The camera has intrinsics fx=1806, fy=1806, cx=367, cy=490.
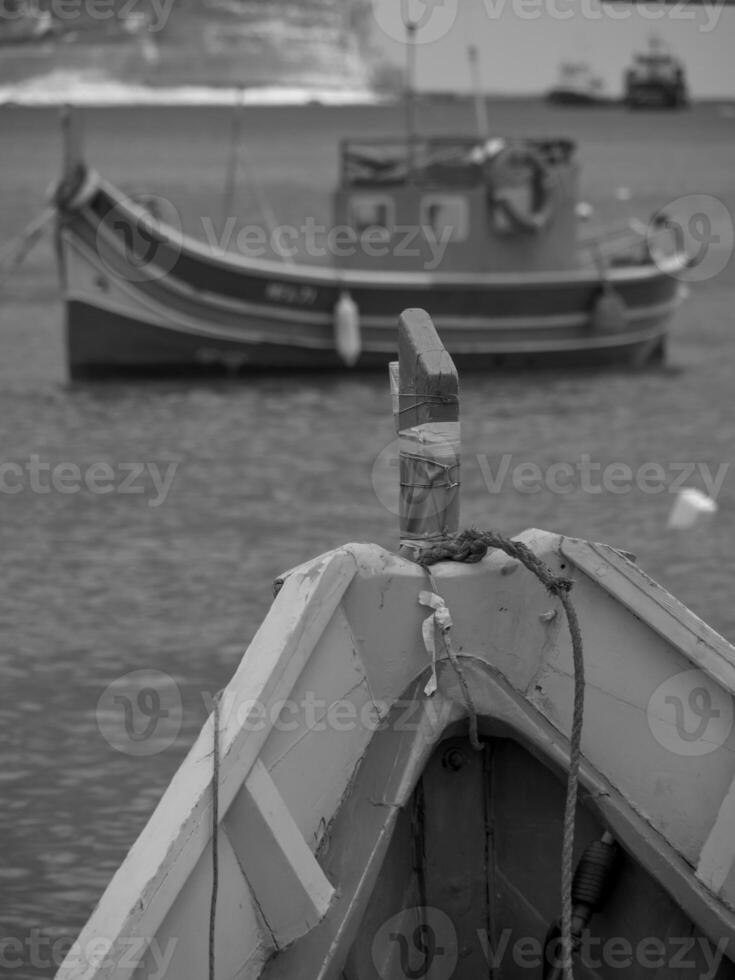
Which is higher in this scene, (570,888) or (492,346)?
(570,888)

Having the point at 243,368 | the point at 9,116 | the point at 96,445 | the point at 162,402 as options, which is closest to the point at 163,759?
the point at 96,445

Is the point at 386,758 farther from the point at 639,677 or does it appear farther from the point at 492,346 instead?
the point at 492,346

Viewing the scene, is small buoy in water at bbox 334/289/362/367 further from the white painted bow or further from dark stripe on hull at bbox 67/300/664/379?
the white painted bow

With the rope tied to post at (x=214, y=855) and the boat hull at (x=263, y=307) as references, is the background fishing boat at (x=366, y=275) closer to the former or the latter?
the boat hull at (x=263, y=307)

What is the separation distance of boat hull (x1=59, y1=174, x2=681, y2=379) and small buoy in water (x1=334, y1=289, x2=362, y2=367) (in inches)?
2.3

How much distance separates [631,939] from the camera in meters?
4.16

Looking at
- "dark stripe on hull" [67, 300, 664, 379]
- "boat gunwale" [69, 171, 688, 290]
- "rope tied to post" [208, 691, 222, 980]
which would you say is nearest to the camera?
"rope tied to post" [208, 691, 222, 980]

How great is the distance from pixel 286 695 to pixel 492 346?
54.3 feet

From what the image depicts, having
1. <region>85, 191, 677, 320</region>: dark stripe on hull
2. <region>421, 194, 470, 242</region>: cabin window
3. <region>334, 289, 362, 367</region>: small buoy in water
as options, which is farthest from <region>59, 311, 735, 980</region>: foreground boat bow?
<region>421, 194, 470, 242</region>: cabin window

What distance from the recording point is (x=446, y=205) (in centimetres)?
1973

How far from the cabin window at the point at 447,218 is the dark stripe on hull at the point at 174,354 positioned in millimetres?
1126

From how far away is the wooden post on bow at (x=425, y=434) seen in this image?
13.4 feet

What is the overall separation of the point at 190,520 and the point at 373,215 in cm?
693

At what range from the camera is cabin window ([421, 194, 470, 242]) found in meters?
19.7
